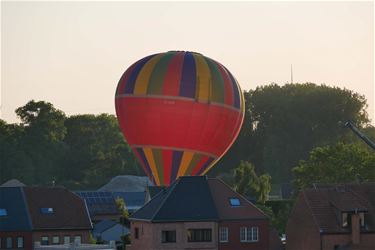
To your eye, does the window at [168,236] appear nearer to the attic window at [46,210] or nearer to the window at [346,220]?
the window at [346,220]

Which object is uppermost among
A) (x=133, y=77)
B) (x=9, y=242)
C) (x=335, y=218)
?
(x=133, y=77)

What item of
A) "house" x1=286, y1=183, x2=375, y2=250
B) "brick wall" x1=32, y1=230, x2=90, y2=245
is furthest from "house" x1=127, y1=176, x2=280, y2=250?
"brick wall" x1=32, y1=230, x2=90, y2=245

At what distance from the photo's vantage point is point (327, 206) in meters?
103

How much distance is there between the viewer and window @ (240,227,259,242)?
104 meters

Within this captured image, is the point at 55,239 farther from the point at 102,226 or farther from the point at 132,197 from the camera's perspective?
the point at 132,197

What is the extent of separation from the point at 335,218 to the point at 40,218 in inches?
1146

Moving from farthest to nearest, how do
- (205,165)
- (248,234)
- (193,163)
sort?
(205,165), (193,163), (248,234)

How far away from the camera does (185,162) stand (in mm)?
121062

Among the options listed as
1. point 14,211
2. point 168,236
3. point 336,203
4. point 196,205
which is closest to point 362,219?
point 336,203

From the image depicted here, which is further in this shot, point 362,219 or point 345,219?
point 362,219

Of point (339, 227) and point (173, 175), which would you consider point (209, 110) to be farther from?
point (339, 227)

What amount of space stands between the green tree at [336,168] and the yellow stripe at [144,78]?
1897cm

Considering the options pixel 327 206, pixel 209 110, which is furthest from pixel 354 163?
pixel 327 206

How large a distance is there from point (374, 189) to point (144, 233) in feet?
65.0
